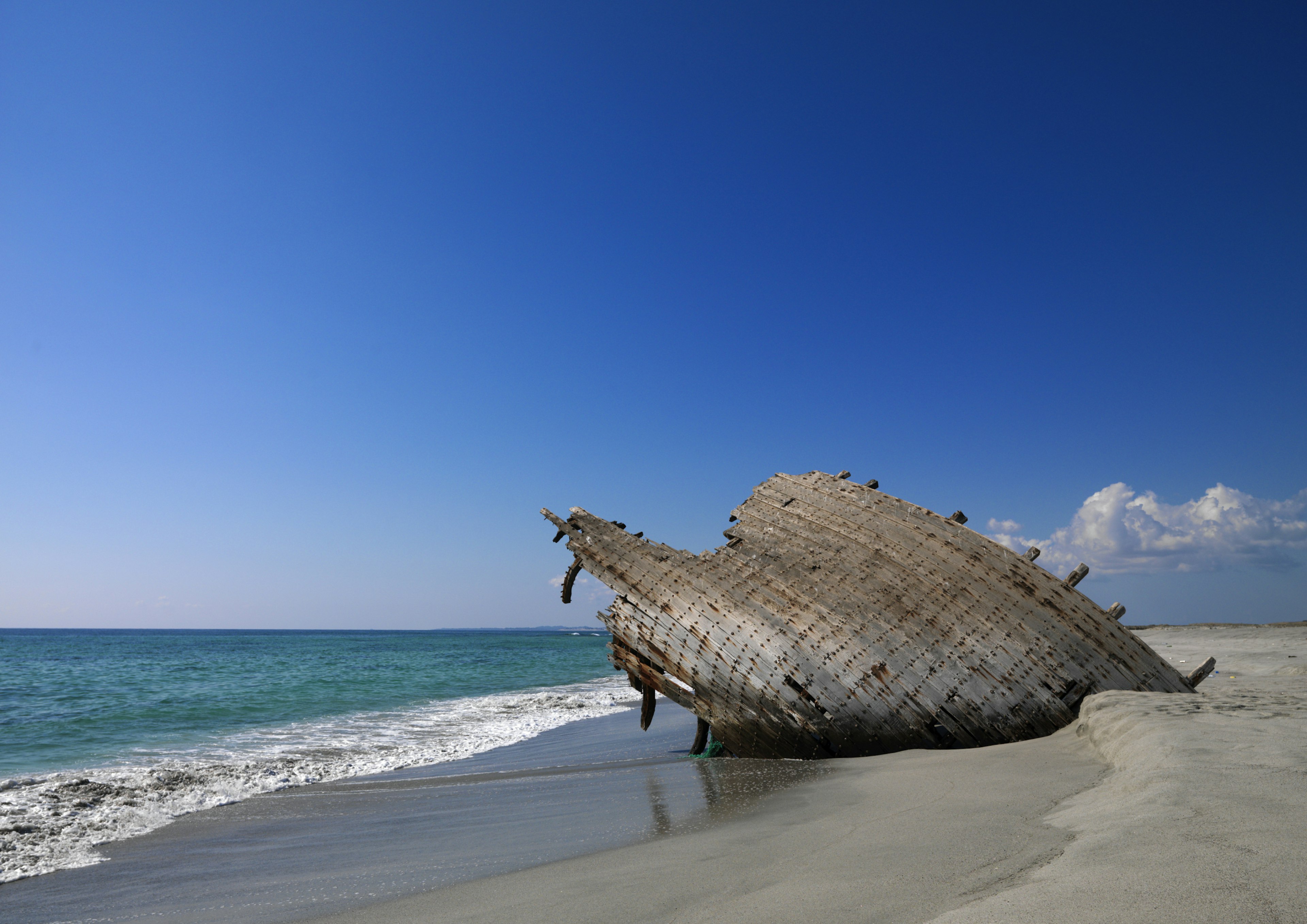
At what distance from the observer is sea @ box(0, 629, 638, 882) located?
7.01 m

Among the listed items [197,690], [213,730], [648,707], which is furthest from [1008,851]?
[197,690]

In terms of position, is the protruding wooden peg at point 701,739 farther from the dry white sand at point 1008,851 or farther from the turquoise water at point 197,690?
the turquoise water at point 197,690

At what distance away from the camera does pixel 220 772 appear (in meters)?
8.87

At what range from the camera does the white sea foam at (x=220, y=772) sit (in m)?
6.20

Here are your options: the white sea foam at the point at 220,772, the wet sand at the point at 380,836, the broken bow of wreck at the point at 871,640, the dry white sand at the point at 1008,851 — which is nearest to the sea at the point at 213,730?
the white sea foam at the point at 220,772

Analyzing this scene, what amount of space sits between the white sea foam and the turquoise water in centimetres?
104

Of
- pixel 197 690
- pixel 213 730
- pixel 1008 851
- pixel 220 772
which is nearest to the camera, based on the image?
pixel 1008 851

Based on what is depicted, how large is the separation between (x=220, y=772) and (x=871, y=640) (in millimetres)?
8276

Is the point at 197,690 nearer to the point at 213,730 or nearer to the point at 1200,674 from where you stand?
the point at 213,730

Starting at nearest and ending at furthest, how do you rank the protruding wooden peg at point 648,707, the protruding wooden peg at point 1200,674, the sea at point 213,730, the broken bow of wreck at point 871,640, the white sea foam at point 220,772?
1. the white sea foam at point 220,772
2. the sea at point 213,730
3. the broken bow of wreck at point 871,640
4. the protruding wooden peg at point 1200,674
5. the protruding wooden peg at point 648,707

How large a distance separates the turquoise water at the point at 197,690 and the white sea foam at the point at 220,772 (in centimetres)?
104

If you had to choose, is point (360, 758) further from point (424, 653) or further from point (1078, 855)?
point (424, 653)

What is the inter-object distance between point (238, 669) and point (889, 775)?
2918 centimetres

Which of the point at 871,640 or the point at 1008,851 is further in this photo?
the point at 871,640
